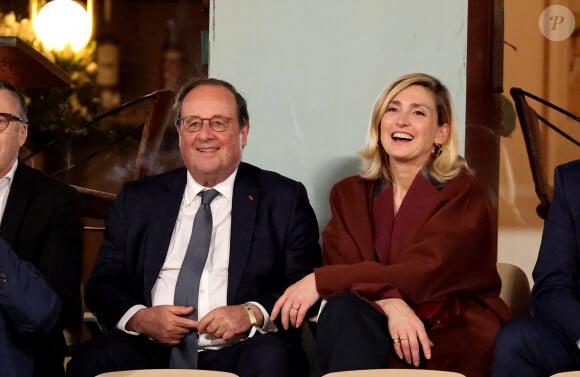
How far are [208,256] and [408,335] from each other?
2.53 feet

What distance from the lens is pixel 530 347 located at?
287 cm

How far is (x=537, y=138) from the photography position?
410cm

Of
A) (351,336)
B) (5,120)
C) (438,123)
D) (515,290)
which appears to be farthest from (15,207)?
(515,290)

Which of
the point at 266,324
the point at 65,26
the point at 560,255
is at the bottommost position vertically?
the point at 266,324

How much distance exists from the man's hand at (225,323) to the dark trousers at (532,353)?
2.49 feet

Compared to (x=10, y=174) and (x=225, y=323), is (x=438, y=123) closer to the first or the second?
(x=225, y=323)

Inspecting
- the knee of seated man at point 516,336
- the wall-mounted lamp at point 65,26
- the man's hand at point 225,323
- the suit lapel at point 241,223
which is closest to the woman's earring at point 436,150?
the suit lapel at point 241,223

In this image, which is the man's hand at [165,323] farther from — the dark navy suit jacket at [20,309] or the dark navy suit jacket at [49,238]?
the dark navy suit jacket at [20,309]

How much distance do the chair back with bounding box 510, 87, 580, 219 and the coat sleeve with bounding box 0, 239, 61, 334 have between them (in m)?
1.99

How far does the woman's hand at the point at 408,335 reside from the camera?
291 cm

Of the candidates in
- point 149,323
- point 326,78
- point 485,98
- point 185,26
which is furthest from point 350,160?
point 149,323

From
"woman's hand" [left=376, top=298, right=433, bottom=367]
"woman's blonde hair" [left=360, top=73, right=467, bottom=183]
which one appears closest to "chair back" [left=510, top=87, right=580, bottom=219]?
"woman's blonde hair" [left=360, top=73, right=467, bottom=183]

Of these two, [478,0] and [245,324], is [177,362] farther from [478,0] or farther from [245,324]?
[478,0]

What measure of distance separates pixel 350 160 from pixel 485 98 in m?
0.57
